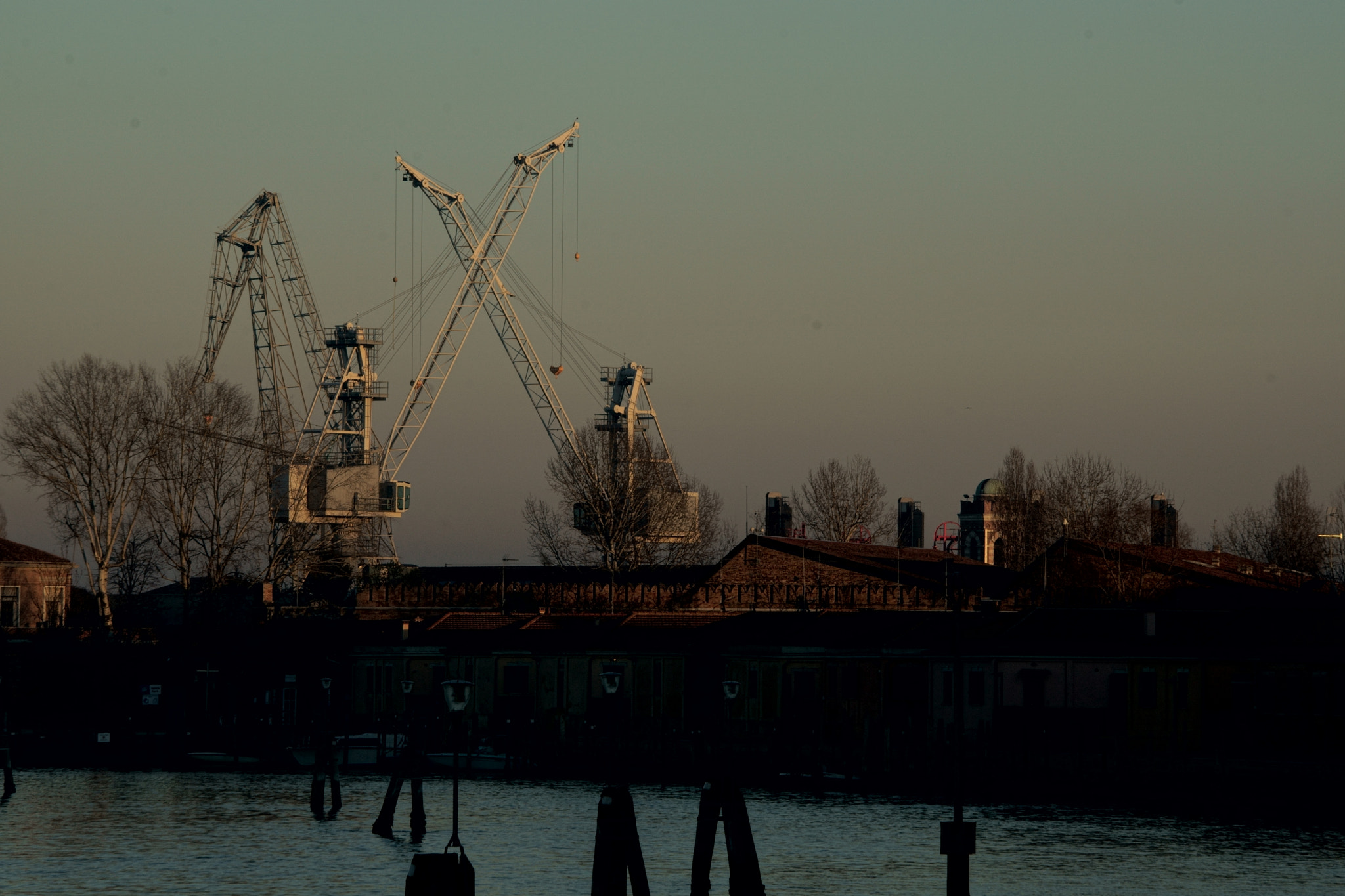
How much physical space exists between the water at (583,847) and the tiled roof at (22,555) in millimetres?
35174

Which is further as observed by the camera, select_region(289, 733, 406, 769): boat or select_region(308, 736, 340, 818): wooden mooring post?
select_region(289, 733, 406, 769): boat

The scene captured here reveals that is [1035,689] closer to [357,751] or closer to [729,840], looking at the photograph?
[357,751]

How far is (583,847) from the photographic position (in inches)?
1965

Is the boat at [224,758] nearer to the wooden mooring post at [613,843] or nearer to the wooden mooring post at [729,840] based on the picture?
the wooden mooring post at [729,840]

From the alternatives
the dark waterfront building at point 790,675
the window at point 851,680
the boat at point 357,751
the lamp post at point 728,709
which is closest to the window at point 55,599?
the dark waterfront building at point 790,675

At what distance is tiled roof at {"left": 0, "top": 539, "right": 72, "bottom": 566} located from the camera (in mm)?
95125

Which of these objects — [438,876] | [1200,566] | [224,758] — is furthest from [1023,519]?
[438,876]

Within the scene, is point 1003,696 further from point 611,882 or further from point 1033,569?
point 611,882

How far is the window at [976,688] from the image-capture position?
67.1 m

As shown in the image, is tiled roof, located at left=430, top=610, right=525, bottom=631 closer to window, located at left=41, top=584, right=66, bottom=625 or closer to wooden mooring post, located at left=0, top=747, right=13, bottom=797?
window, located at left=41, top=584, right=66, bottom=625

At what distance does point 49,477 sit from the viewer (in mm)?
80625

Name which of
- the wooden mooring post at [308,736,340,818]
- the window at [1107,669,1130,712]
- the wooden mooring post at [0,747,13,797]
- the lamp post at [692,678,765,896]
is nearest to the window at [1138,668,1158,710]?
the window at [1107,669,1130,712]

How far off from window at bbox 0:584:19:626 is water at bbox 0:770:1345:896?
33.2m

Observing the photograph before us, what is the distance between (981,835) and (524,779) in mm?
21730
